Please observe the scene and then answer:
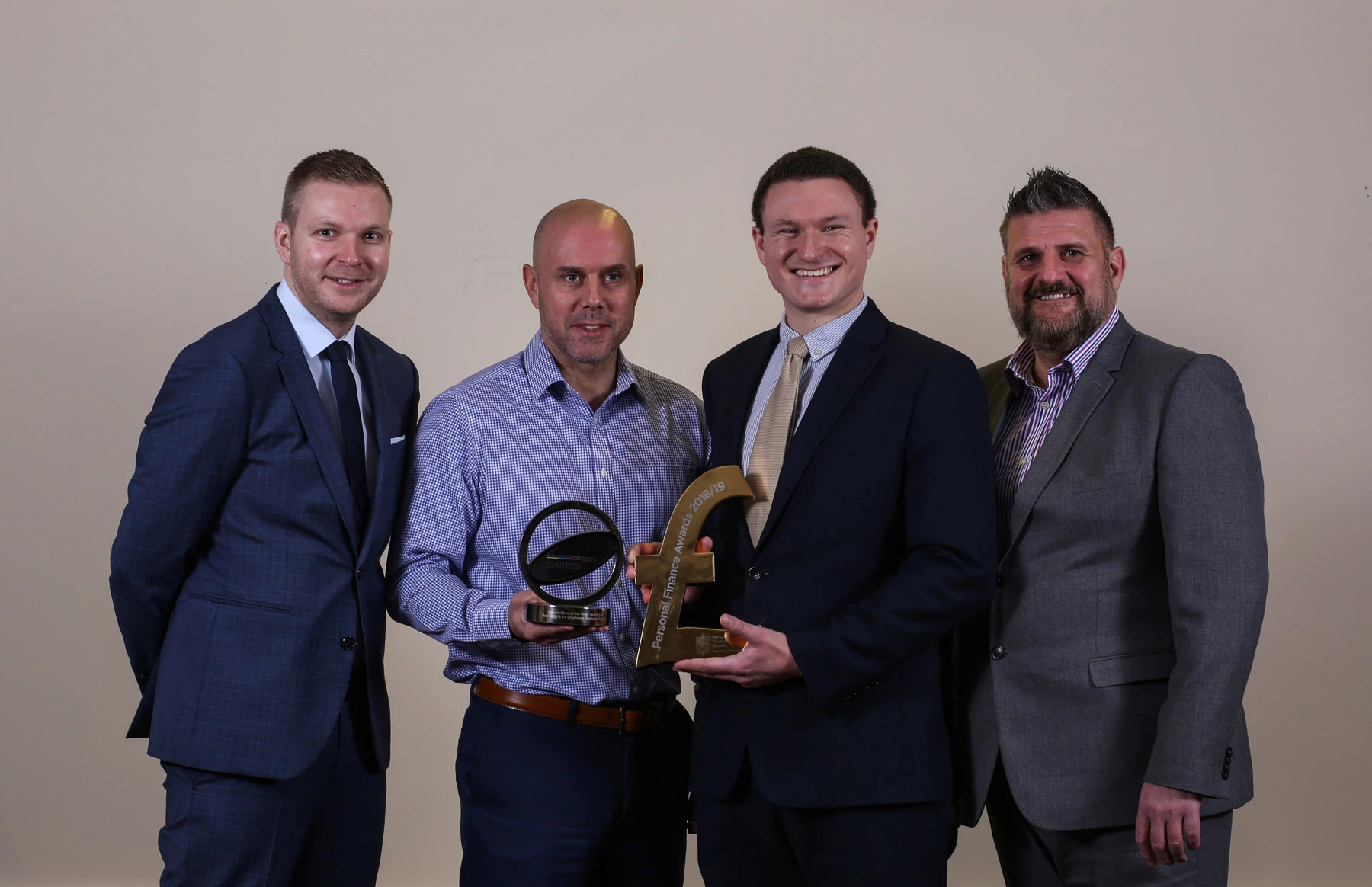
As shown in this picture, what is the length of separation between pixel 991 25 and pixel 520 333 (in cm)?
213

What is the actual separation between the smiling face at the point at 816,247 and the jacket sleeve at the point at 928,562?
292mm

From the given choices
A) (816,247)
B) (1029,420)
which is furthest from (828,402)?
(1029,420)

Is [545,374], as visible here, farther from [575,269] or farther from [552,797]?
[552,797]

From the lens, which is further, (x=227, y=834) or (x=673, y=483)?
(x=673, y=483)

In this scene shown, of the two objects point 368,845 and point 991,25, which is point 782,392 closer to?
point 368,845

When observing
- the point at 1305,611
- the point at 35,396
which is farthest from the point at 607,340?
the point at 1305,611

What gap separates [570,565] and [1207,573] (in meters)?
1.28

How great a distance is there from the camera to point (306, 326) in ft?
8.68

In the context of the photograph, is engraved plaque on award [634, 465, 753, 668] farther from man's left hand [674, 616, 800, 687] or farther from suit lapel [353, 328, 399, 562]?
suit lapel [353, 328, 399, 562]

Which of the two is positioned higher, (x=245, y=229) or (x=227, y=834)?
(x=245, y=229)

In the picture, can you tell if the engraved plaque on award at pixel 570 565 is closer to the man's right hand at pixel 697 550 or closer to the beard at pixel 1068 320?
the man's right hand at pixel 697 550

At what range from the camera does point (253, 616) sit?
2.46 m

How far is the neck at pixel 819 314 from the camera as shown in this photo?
8.16 feet

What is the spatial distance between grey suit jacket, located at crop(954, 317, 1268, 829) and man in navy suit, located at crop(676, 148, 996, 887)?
0.20 meters
